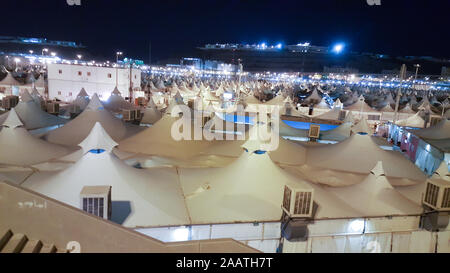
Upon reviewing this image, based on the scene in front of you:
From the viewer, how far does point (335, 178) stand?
9539 mm

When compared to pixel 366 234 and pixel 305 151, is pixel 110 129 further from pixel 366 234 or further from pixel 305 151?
pixel 366 234

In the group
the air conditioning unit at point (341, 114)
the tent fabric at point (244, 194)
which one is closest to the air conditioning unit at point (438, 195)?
the tent fabric at point (244, 194)

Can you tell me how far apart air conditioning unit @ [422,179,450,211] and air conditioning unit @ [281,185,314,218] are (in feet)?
8.41

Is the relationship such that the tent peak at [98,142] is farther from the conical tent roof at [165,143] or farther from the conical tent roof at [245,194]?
the conical tent roof at [165,143]

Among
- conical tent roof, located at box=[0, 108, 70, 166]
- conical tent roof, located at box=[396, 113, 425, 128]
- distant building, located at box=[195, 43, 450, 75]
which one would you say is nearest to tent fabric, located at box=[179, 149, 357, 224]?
conical tent roof, located at box=[0, 108, 70, 166]

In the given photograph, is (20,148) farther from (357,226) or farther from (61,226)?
(357,226)

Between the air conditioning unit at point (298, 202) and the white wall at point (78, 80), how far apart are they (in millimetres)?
21684

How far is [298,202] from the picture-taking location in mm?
6043

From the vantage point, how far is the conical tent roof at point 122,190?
6.17 meters

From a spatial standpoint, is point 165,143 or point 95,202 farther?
point 165,143

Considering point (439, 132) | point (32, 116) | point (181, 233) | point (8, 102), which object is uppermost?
point (8, 102)

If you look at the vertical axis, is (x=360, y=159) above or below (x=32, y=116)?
below

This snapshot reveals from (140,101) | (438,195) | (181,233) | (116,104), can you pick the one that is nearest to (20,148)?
(181,233)

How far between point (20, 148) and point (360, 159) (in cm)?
946
